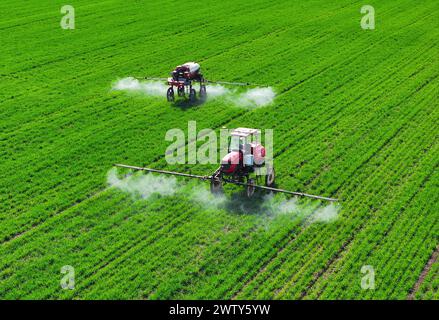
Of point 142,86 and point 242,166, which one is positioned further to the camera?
point 142,86

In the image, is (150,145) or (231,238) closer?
(231,238)

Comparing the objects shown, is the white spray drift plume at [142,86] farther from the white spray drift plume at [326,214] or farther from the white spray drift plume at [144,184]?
the white spray drift plume at [326,214]

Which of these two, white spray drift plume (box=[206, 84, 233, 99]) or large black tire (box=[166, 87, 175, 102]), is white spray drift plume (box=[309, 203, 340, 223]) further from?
large black tire (box=[166, 87, 175, 102])
